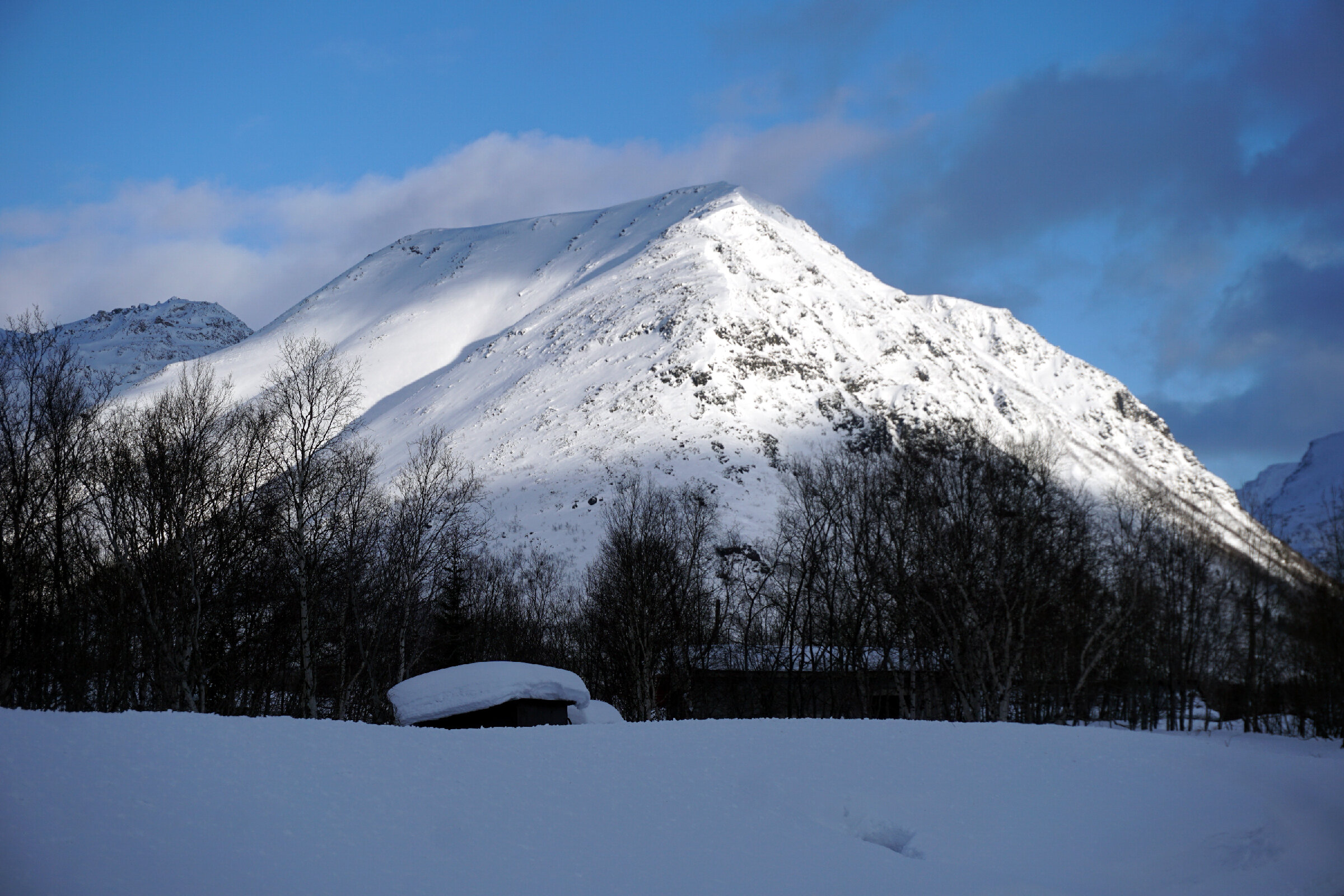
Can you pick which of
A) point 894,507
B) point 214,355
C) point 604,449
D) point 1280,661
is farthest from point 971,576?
point 214,355

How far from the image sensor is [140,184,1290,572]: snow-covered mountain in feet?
269

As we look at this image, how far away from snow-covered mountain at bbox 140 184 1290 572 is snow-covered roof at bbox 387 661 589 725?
39666 mm

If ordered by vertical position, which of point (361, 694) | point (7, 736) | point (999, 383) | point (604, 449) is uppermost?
point (999, 383)

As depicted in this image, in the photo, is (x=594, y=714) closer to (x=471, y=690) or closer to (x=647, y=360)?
→ (x=471, y=690)

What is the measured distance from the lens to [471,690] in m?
16.3

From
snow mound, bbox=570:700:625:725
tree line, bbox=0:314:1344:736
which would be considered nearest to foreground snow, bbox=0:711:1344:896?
snow mound, bbox=570:700:625:725

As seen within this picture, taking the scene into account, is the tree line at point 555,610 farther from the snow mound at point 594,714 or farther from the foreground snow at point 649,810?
the foreground snow at point 649,810

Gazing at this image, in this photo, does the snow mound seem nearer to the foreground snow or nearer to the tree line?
the foreground snow

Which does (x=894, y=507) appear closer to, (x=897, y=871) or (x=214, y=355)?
(x=897, y=871)

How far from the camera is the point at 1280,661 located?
42.4 meters


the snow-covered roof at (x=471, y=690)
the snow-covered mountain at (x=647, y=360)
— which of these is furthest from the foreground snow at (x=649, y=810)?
the snow-covered mountain at (x=647, y=360)

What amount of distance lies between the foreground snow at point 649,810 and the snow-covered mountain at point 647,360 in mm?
35858

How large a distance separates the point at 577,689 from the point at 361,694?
52.1 feet

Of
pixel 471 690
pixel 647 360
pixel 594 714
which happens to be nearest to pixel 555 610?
pixel 594 714
